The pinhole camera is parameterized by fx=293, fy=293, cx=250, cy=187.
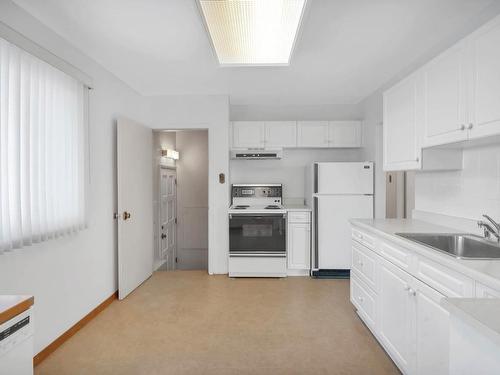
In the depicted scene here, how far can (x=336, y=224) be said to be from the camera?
372 centimetres

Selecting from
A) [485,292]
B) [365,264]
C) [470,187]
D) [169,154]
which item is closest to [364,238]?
[365,264]

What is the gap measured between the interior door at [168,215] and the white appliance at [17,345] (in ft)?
11.9

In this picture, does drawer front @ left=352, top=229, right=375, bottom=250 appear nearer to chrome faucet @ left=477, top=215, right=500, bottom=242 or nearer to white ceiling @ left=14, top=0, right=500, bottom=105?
chrome faucet @ left=477, top=215, right=500, bottom=242

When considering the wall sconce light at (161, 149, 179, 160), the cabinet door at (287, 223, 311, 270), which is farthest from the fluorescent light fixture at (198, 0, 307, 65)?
the wall sconce light at (161, 149, 179, 160)

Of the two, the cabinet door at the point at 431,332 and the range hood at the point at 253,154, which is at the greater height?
the range hood at the point at 253,154

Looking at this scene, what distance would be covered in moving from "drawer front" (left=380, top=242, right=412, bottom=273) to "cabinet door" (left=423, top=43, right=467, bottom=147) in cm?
76

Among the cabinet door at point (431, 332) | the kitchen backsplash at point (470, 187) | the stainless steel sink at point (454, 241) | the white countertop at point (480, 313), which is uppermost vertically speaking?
the kitchen backsplash at point (470, 187)

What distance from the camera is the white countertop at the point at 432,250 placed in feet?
3.83

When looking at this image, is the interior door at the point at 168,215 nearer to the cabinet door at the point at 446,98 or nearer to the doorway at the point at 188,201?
the doorway at the point at 188,201

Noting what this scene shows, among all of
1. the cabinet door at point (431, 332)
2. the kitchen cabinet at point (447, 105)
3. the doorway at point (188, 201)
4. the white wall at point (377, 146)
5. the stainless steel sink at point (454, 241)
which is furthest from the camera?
the doorway at point (188, 201)

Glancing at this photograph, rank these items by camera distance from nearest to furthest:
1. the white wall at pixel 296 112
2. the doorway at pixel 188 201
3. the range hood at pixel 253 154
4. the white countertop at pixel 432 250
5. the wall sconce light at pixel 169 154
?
the white countertop at pixel 432 250
the range hood at pixel 253 154
the white wall at pixel 296 112
the wall sconce light at pixel 169 154
the doorway at pixel 188 201

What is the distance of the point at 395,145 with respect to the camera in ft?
8.34

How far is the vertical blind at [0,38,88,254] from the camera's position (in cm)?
175

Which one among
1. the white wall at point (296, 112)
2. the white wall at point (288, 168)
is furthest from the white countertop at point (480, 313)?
the white wall at point (296, 112)
